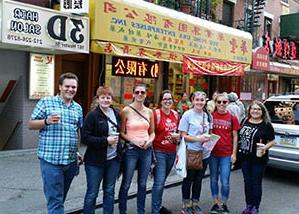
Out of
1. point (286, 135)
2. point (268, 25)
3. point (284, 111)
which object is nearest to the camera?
point (286, 135)

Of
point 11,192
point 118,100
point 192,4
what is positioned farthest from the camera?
point 192,4

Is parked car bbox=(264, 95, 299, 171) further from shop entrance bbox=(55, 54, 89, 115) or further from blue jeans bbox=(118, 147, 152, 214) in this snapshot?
shop entrance bbox=(55, 54, 89, 115)

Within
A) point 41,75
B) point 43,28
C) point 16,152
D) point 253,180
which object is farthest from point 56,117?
point 41,75

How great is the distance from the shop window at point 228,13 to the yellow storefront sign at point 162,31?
216cm

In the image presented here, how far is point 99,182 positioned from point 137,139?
0.70m

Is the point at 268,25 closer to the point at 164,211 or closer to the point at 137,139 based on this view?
the point at 164,211

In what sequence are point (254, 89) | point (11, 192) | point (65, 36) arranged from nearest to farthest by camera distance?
1. point (11, 192)
2. point (65, 36)
3. point (254, 89)

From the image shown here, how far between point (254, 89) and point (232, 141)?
44.3 ft

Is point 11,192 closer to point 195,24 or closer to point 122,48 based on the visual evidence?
point 122,48

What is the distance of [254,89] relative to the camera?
18.6m

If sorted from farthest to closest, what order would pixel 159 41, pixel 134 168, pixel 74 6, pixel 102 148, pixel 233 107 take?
pixel 159 41
pixel 74 6
pixel 233 107
pixel 134 168
pixel 102 148

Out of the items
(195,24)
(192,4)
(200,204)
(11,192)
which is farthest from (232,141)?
(192,4)

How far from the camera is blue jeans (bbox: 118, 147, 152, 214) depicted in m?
4.84

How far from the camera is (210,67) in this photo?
41.1 feet
